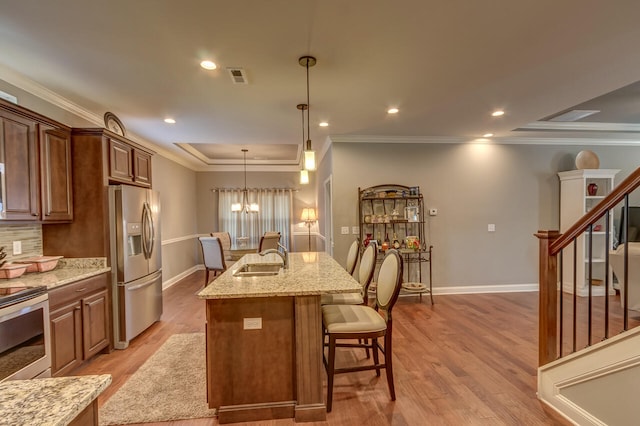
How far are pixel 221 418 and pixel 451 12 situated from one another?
298 cm

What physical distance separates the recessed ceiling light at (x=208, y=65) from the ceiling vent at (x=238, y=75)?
120mm

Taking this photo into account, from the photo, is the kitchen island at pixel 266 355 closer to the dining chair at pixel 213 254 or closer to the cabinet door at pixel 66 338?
the cabinet door at pixel 66 338

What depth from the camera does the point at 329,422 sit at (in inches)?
78.7

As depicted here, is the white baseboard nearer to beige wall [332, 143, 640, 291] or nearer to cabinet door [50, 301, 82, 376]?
cabinet door [50, 301, 82, 376]

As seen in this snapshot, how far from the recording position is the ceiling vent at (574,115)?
13.2 ft

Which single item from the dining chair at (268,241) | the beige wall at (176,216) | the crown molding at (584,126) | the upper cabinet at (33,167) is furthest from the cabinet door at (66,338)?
the crown molding at (584,126)

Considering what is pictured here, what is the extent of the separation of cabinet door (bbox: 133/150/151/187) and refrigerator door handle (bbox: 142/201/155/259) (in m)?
0.40

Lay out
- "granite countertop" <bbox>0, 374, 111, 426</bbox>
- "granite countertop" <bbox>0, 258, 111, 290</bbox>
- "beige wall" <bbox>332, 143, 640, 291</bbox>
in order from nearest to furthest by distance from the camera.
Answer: "granite countertop" <bbox>0, 374, 111, 426</bbox>
"granite countertop" <bbox>0, 258, 111, 290</bbox>
"beige wall" <bbox>332, 143, 640, 291</bbox>

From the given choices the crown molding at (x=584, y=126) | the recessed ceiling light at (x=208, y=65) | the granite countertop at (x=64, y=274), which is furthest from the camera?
the crown molding at (x=584, y=126)

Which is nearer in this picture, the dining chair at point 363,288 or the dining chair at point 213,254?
the dining chair at point 363,288

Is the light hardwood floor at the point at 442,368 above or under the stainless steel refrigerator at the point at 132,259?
under

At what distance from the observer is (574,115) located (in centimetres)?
418

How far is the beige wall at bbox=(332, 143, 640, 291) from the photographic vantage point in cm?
482

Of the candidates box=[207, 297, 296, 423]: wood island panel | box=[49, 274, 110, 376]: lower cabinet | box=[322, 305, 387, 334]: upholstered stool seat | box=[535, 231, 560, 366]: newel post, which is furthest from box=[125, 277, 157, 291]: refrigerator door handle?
box=[535, 231, 560, 366]: newel post
